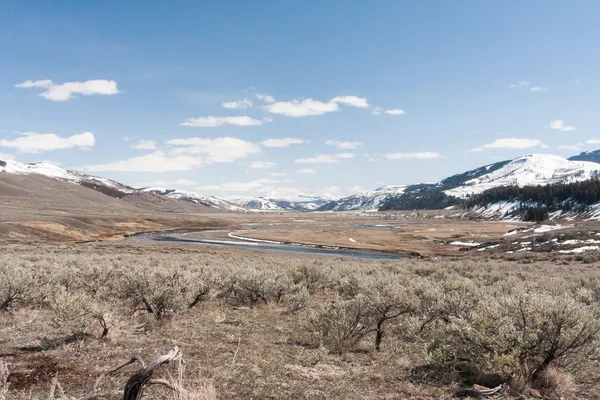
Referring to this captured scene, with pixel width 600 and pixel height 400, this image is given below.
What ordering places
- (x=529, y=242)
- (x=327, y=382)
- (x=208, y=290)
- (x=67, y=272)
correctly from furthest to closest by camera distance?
1. (x=529, y=242)
2. (x=67, y=272)
3. (x=208, y=290)
4. (x=327, y=382)

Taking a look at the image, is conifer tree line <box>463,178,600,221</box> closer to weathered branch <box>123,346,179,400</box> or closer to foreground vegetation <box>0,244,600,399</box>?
foreground vegetation <box>0,244,600,399</box>

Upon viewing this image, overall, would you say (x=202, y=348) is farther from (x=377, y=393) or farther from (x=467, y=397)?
(x=467, y=397)

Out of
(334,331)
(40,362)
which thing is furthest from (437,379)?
(40,362)

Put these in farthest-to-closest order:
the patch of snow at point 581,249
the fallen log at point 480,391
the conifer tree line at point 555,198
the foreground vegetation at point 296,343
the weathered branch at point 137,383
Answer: the conifer tree line at point 555,198, the patch of snow at point 581,249, the foreground vegetation at point 296,343, the fallen log at point 480,391, the weathered branch at point 137,383

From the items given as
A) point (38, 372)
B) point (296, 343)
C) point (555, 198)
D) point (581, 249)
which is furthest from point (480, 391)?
point (555, 198)

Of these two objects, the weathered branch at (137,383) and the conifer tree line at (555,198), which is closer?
the weathered branch at (137,383)

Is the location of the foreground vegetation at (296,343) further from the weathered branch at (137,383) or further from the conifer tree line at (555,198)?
the conifer tree line at (555,198)

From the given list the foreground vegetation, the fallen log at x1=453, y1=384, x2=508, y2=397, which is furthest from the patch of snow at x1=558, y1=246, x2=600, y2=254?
the fallen log at x1=453, y1=384, x2=508, y2=397

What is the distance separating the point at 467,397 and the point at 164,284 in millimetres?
11069

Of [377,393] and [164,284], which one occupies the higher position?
[164,284]

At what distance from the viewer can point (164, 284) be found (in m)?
14.6

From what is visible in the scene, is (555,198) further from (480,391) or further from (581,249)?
(480,391)

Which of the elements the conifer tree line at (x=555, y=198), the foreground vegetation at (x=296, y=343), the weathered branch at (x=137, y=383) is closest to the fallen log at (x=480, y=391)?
the foreground vegetation at (x=296, y=343)

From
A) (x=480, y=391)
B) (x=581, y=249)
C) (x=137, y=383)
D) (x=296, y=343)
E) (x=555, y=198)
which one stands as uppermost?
(x=555, y=198)
